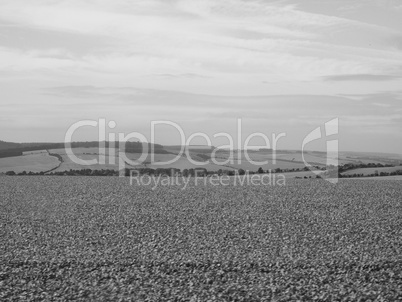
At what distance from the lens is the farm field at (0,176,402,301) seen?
10.8m

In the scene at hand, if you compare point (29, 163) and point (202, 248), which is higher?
point (29, 163)

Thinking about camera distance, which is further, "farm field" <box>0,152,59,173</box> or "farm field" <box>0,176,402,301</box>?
"farm field" <box>0,152,59,173</box>

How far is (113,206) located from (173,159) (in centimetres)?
3032

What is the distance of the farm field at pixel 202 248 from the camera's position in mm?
10836

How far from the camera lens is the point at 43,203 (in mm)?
23797

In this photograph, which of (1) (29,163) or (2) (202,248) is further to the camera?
(1) (29,163)

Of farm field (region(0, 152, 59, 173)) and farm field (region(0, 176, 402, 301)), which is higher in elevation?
farm field (region(0, 152, 59, 173))

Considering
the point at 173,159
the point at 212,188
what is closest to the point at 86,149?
the point at 173,159

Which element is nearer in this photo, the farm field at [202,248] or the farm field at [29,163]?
the farm field at [202,248]

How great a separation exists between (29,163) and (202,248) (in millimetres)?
38816

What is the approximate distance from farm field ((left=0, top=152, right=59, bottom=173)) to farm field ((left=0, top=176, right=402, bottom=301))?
23120 mm

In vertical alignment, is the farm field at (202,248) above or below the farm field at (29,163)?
below

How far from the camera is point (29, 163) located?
50.7m

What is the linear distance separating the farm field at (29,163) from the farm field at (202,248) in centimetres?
2312
